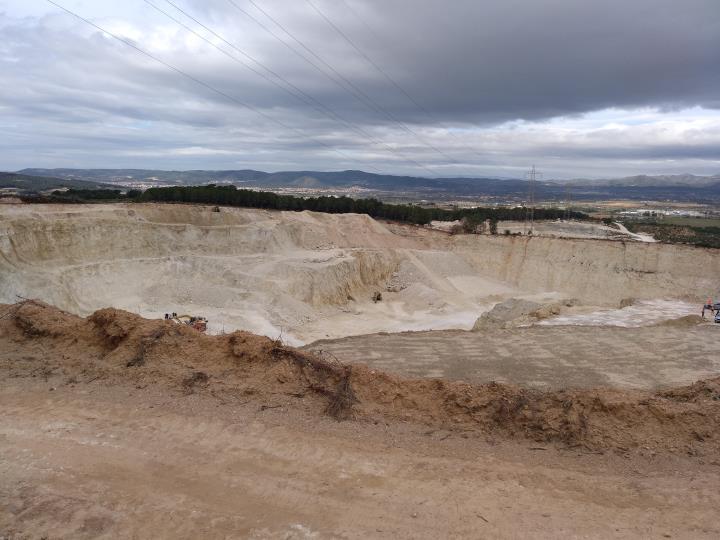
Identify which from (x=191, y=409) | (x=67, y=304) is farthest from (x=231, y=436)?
(x=67, y=304)

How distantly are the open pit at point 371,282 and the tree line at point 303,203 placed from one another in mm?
7017

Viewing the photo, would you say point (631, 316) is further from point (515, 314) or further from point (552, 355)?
point (552, 355)

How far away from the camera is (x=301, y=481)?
784 cm

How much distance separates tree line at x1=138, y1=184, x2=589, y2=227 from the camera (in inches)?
2124

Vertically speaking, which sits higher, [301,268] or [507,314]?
[301,268]

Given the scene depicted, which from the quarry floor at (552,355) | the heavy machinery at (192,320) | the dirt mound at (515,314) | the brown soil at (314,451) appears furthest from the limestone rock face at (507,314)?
the brown soil at (314,451)

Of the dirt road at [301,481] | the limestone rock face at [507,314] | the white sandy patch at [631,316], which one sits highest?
the dirt road at [301,481]

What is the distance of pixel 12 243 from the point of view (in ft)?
103

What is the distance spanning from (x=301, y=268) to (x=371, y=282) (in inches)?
355

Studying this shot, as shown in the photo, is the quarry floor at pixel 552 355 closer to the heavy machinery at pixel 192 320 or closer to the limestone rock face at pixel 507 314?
the limestone rock face at pixel 507 314

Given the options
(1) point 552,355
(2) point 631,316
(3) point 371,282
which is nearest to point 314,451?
(1) point 552,355

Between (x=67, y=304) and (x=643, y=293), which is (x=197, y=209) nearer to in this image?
(x=67, y=304)

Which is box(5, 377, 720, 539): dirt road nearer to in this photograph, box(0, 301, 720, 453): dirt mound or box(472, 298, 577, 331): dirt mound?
box(0, 301, 720, 453): dirt mound

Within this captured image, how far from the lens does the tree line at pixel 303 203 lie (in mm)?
53938
